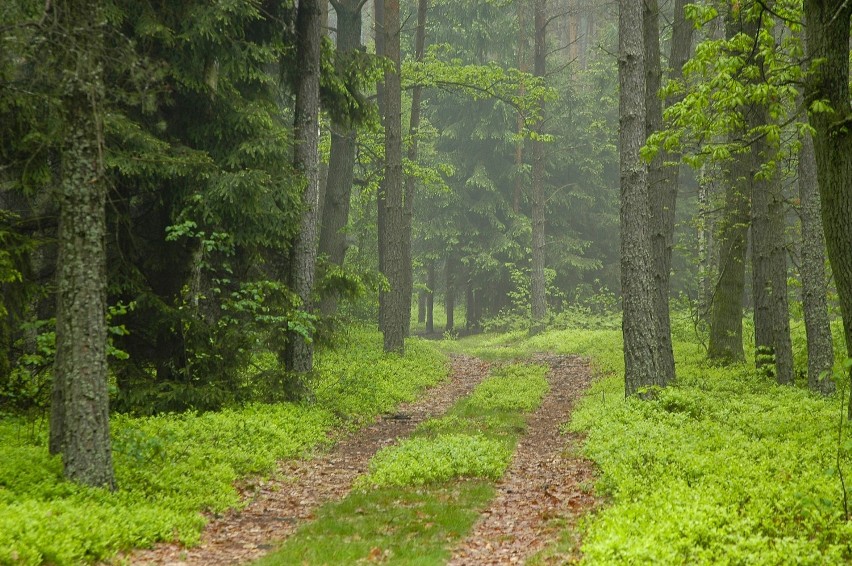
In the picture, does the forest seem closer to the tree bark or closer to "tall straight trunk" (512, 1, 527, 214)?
the tree bark

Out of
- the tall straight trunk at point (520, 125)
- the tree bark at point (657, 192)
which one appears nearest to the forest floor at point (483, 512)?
the tree bark at point (657, 192)

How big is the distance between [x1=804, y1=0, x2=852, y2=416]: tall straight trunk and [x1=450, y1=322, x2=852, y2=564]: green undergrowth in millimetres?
1751

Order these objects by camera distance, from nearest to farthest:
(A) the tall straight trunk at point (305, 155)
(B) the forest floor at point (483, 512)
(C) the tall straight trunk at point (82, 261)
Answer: (B) the forest floor at point (483, 512) → (C) the tall straight trunk at point (82, 261) → (A) the tall straight trunk at point (305, 155)

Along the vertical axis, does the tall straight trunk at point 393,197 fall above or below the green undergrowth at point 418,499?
above

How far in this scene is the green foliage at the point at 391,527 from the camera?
6.97 m

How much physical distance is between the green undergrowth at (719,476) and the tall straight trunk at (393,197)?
8.87m

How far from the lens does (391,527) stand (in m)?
7.91

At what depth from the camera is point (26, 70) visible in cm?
1133

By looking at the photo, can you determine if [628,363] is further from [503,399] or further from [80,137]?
[80,137]

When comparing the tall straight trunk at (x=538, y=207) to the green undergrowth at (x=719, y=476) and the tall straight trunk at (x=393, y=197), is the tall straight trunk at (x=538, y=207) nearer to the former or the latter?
the tall straight trunk at (x=393, y=197)

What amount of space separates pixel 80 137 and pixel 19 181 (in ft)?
7.13

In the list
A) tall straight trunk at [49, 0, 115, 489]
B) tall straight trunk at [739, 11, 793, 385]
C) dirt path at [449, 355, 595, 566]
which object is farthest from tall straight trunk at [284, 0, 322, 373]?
tall straight trunk at [739, 11, 793, 385]

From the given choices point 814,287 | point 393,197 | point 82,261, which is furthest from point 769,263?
point 82,261

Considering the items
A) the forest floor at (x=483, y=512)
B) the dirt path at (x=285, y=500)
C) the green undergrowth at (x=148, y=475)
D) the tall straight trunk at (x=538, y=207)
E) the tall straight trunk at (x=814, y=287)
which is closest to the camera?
the green undergrowth at (x=148, y=475)
